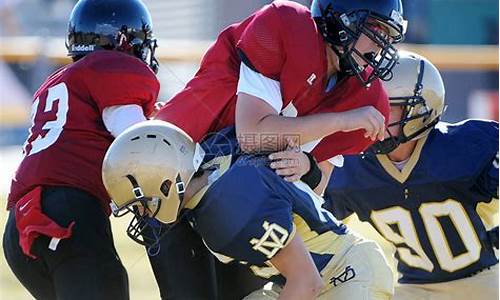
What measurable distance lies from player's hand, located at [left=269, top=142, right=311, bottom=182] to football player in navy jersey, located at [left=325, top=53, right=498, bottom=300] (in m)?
0.83

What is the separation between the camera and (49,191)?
2.89 m

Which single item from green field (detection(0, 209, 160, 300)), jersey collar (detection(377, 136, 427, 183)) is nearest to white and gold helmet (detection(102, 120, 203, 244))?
jersey collar (detection(377, 136, 427, 183))

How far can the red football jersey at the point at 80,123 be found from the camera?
2916mm

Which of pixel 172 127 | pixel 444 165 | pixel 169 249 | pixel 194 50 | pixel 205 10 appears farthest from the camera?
pixel 205 10

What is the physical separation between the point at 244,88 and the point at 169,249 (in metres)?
0.48

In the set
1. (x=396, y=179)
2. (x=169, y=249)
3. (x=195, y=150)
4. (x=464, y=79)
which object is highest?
(x=195, y=150)

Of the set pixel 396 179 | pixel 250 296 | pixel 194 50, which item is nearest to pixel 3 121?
pixel 194 50

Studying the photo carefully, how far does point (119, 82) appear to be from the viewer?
9.64 ft

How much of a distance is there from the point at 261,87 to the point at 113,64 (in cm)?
52

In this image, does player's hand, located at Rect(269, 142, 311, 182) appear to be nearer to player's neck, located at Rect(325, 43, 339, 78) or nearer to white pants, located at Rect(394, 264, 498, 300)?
player's neck, located at Rect(325, 43, 339, 78)

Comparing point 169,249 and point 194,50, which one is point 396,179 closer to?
point 169,249

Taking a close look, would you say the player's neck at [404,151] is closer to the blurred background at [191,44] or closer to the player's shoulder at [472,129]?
the player's shoulder at [472,129]

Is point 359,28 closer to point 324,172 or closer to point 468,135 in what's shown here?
point 324,172

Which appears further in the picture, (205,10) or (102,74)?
(205,10)
